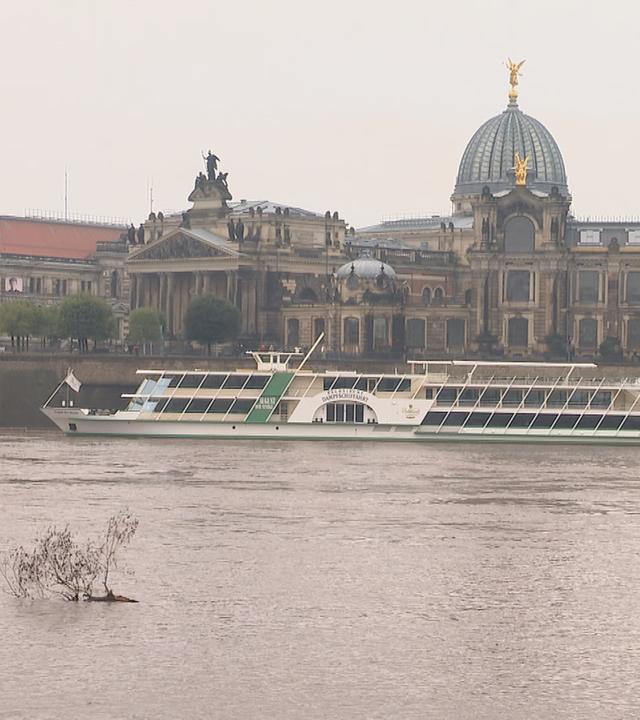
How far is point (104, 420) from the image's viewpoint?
107562 mm

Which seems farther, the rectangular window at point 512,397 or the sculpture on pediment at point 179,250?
the sculpture on pediment at point 179,250

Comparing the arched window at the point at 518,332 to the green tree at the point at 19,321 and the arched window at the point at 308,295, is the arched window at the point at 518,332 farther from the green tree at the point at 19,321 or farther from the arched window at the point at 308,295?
the green tree at the point at 19,321

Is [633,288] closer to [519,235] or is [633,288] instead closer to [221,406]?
[519,235]

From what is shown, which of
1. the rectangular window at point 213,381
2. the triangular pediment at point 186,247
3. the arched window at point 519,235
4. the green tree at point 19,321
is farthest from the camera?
the triangular pediment at point 186,247

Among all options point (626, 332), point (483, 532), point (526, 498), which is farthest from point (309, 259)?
point (483, 532)

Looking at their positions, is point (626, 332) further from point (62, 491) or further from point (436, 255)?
point (62, 491)

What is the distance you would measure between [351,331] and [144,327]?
51.0 ft

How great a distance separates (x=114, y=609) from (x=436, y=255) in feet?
419

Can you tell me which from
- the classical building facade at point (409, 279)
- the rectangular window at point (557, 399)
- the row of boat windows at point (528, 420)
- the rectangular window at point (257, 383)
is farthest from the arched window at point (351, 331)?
the row of boat windows at point (528, 420)

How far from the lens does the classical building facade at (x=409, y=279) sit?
15612cm

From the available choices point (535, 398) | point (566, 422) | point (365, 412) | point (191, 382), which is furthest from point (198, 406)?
point (566, 422)

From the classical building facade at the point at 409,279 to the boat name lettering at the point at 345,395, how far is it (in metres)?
42.9

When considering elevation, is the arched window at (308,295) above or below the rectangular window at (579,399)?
above

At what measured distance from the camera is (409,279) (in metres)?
170
